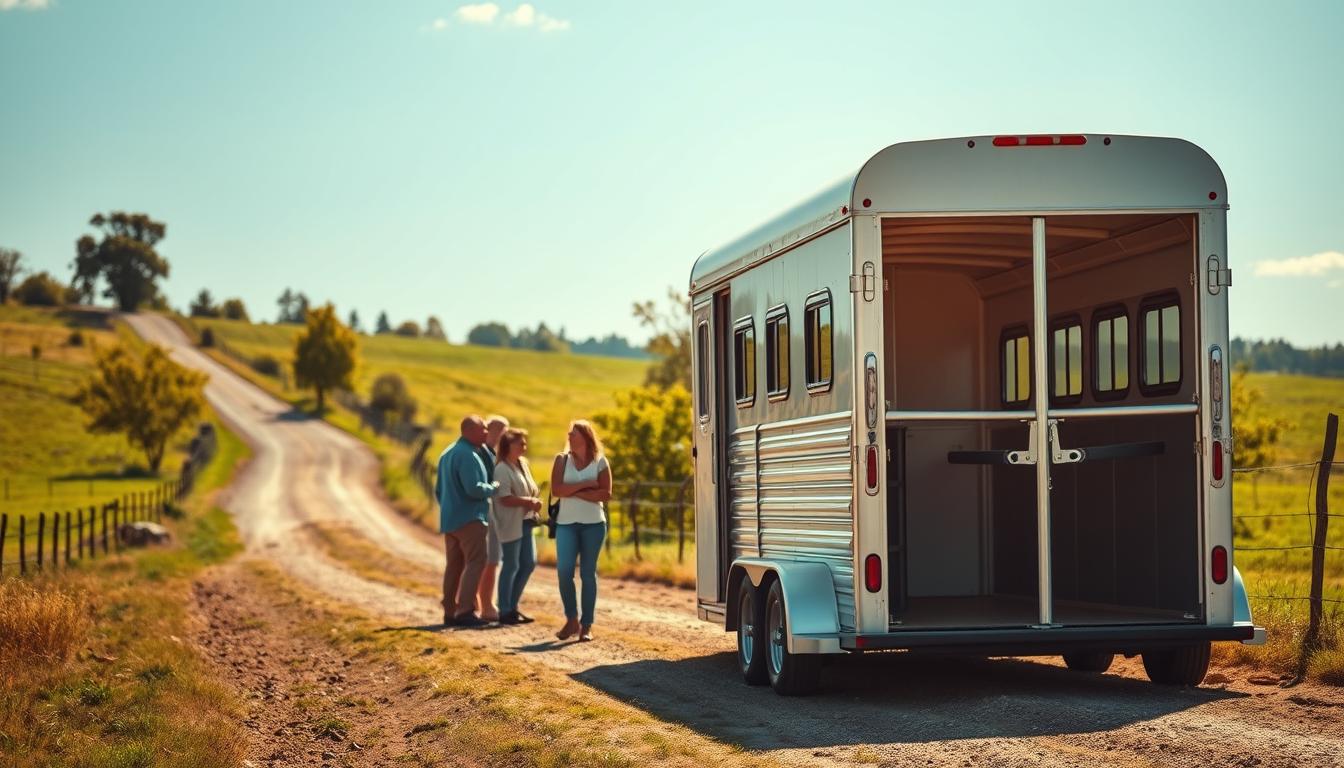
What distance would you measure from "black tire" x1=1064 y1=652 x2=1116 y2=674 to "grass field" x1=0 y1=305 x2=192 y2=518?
4087 centimetres

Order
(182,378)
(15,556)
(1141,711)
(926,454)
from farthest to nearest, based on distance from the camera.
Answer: (182,378), (15,556), (926,454), (1141,711)

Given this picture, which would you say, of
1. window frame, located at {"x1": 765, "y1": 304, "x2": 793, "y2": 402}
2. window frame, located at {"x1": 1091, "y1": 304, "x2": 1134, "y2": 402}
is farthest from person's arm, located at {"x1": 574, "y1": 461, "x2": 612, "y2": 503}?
window frame, located at {"x1": 1091, "y1": 304, "x2": 1134, "y2": 402}

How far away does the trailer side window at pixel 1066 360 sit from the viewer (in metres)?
11.4

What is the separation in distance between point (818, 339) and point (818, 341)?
0.01m

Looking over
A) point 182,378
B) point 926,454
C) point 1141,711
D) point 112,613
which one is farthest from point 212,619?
point 182,378

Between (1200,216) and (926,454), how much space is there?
3.27 metres

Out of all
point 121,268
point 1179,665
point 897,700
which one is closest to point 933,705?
point 897,700

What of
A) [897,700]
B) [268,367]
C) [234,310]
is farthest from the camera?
[234,310]

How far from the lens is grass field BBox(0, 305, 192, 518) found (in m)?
55.5

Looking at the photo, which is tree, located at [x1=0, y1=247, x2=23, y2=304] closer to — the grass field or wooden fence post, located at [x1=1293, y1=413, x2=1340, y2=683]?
the grass field

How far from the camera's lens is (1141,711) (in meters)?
9.03

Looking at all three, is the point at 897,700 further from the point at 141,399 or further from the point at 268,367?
the point at 268,367

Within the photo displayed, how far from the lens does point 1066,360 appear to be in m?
11.6

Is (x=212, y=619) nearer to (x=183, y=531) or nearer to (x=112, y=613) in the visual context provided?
(x=112, y=613)
